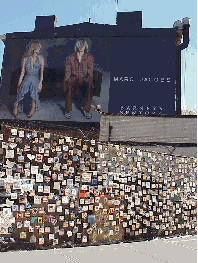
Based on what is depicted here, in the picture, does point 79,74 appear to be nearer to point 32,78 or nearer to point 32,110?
point 32,78

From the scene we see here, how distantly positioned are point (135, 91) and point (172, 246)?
69.9ft

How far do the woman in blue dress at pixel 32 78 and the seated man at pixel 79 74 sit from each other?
276 cm

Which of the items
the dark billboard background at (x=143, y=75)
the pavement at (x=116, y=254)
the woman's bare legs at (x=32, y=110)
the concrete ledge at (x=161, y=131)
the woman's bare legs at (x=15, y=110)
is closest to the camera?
the pavement at (x=116, y=254)

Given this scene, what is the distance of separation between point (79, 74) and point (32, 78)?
4.63m

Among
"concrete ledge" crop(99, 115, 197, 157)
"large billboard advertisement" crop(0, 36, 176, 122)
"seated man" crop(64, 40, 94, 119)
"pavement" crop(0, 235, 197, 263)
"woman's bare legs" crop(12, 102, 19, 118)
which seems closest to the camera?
"pavement" crop(0, 235, 197, 263)

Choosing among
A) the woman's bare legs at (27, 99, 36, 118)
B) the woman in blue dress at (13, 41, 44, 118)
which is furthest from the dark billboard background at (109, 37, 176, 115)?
the woman's bare legs at (27, 99, 36, 118)

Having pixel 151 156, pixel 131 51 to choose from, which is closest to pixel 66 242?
pixel 151 156

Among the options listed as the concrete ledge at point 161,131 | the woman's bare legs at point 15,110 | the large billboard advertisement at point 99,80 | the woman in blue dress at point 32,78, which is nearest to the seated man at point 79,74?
the large billboard advertisement at point 99,80

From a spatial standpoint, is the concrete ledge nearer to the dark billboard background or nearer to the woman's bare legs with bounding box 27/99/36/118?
the dark billboard background

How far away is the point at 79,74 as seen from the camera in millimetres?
26906

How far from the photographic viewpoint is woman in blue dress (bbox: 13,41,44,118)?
88.8 feet

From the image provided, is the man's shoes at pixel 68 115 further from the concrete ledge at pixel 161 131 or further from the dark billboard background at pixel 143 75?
the concrete ledge at pixel 161 131

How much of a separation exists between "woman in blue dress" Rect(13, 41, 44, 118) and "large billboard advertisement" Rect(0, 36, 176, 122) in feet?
0.32

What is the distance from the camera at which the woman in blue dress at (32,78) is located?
2706 centimetres
